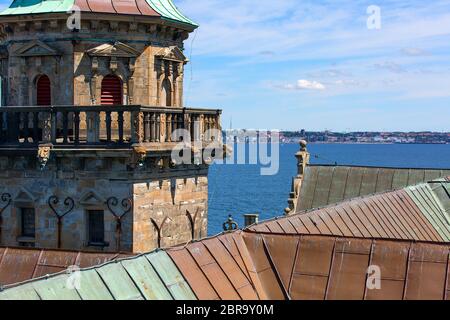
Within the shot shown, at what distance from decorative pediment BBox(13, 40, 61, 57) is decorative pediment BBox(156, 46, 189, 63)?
283 cm

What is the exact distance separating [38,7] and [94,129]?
3934mm

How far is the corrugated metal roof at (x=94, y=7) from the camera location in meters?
23.6

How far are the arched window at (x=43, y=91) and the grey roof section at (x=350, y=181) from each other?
2394cm

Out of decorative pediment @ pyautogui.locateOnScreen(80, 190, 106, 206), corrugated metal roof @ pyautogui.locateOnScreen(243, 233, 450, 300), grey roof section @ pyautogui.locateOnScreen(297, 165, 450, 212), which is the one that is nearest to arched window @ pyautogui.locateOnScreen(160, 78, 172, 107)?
decorative pediment @ pyautogui.locateOnScreen(80, 190, 106, 206)

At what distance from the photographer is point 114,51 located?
23.7m

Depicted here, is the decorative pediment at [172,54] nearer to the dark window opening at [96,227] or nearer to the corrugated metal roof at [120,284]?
the dark window opening at [96,227]

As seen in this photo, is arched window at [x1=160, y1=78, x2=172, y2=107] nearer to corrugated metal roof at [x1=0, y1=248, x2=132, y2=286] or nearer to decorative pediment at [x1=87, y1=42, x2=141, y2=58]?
decorative pediment at [x1=87, y1=42, x2=141, y2=58]

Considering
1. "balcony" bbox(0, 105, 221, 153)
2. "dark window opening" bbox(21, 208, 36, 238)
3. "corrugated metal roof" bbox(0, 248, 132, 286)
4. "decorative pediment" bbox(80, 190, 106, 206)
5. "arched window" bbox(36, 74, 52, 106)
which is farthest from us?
"arched window" bbox(36, 74, 52, 106)

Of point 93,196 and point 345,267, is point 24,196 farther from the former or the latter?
point 345,267

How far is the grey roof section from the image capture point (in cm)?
4681
